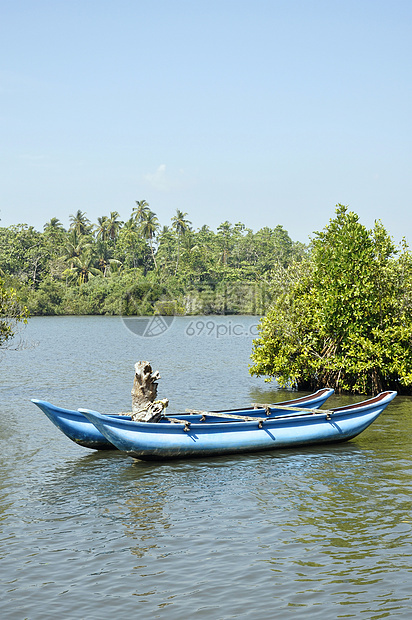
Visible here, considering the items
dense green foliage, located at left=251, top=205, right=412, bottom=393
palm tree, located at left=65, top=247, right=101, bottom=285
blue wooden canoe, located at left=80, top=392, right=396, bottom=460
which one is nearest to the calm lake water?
blue wooden canoe, located at left=80, top=392, right=396, bottom=460

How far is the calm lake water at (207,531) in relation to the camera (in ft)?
34.7

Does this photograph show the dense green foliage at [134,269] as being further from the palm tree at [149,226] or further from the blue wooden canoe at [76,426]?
the blue wooden canoe at [76,426]

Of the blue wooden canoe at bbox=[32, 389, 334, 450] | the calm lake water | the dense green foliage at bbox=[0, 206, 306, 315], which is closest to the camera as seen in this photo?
the calm lake water

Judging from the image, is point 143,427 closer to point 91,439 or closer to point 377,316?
point 91,439

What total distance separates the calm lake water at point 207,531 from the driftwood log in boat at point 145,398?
1438mm

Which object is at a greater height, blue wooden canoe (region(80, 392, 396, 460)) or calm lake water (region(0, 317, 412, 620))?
blue wooden canoe (region(80, 392, 396, 460))

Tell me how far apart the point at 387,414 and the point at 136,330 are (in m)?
66.6

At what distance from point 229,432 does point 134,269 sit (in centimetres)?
11512

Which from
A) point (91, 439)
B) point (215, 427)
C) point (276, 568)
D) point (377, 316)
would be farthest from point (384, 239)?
point (276, 568)

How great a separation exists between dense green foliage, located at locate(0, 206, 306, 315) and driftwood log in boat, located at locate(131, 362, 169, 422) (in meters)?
98.2

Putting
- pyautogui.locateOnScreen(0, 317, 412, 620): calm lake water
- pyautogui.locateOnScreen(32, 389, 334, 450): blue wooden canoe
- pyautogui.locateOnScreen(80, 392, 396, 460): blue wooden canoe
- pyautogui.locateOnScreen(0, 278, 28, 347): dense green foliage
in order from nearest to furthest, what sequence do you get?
1. pyautogui.locateOnScreen(0, 317, 412, 620): calm lake water
2. pyautogui.locateOnScreen(80, 392, 396, 460): blue wooden canoe
3. pyautogui.locateOnScreen(32, 389, 334, 450): blue wooden canoe
4. pyautogui.locateOnScreen(0, 278, 28, 347): dense green foliage

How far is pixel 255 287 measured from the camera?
125 meters

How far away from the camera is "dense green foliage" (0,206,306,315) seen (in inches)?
4980

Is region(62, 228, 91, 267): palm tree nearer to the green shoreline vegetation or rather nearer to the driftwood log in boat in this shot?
the green shoreline vegetation
